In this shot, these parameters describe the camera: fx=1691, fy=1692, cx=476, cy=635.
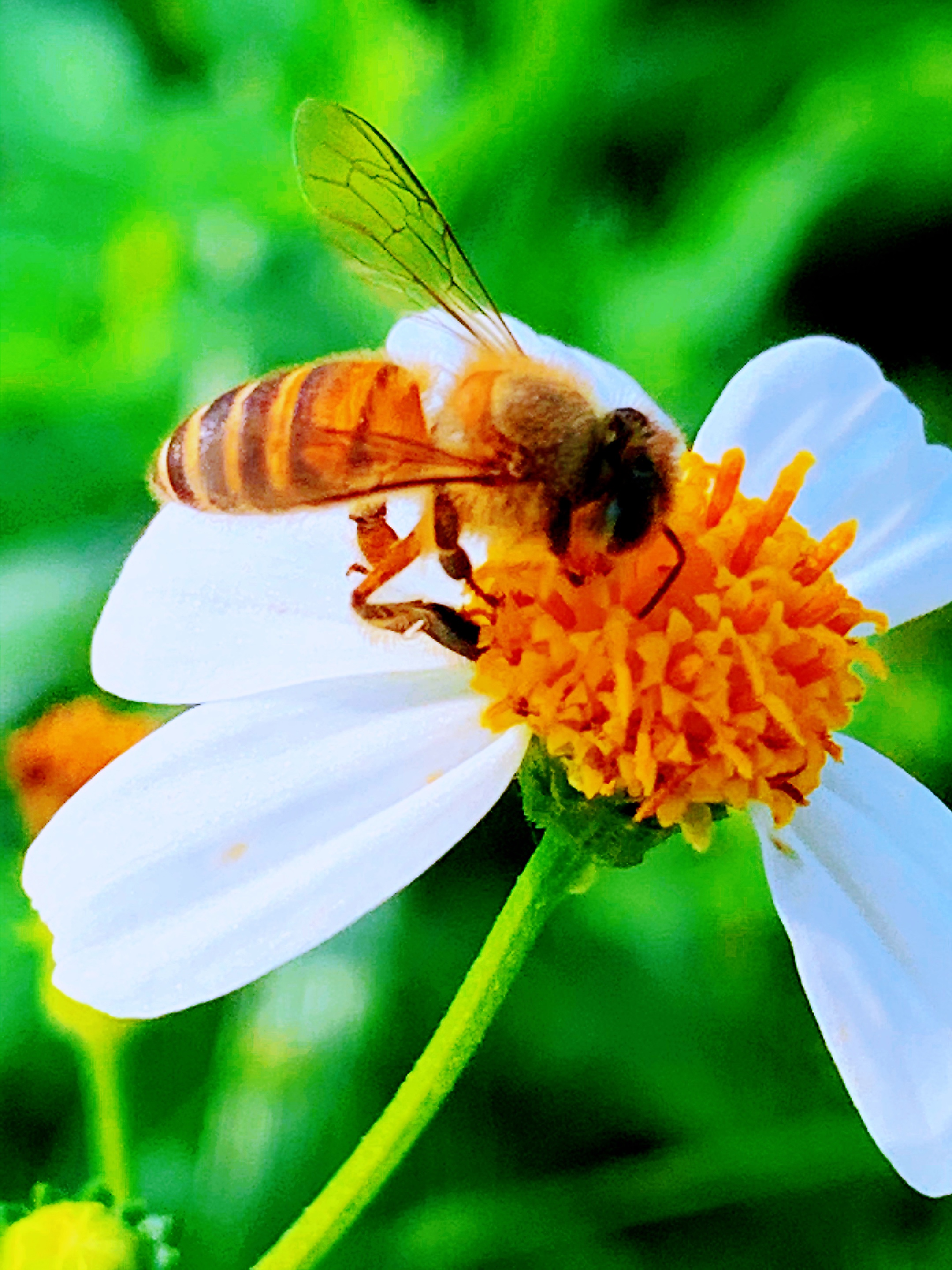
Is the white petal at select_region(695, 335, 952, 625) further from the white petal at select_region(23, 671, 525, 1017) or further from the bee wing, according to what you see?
the white petal at select_region(23, 671, 525, 1017)

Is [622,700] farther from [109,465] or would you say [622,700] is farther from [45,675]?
[109,465]

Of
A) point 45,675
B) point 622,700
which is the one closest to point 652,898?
point 45,675

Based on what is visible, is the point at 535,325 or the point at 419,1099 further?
the point at 535,325

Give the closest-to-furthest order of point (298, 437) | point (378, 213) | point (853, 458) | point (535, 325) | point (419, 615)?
point (298, 437)
point (419, 615)
point (378, 213)
point (853, 458)
point (535, 325)

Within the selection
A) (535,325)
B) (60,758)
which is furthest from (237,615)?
(535,325)

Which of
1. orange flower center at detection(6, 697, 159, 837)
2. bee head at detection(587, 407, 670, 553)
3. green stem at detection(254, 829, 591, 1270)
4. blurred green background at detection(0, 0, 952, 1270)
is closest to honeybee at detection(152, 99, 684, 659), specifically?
bee head at detection(587, 407, 670, 553)

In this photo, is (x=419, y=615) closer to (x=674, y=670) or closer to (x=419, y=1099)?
(x=674, y=670)

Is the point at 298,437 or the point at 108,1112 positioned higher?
the point at 298,437
